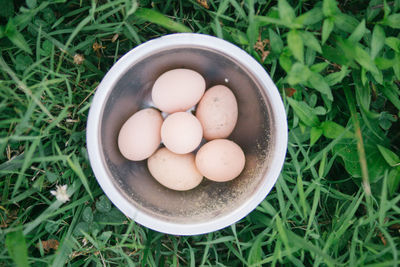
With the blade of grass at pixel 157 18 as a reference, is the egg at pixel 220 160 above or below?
below

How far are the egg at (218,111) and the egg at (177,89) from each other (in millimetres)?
34

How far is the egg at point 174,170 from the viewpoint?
1.10 m

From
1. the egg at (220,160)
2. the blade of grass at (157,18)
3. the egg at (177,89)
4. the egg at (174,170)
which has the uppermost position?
the blade of grass at (157,18)

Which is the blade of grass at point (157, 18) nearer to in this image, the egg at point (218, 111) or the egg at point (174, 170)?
the egg at point (218, 111)

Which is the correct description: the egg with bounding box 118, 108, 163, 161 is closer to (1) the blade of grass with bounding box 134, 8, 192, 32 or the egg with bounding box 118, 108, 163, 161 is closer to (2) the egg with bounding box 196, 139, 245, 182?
(2) the egg with bounding box 196, 139, 245, 182

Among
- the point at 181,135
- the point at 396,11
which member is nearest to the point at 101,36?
the point at 181,135

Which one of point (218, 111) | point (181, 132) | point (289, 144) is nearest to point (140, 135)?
point (181, 132)

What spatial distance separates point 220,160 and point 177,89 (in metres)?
0.24

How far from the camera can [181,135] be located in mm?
1043

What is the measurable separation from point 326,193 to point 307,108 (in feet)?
1.08

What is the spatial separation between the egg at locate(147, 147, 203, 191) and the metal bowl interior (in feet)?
0.14

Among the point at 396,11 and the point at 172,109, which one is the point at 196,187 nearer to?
the point at 172,109

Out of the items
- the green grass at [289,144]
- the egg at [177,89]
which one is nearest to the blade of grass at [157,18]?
the green grass at [289,144]

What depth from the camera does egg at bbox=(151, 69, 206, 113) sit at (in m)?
1.07
